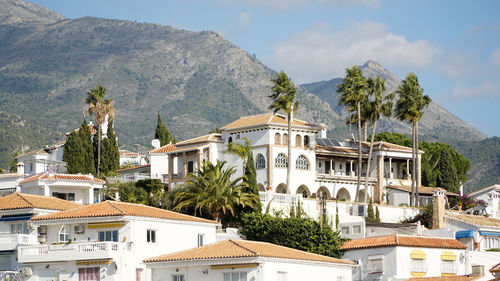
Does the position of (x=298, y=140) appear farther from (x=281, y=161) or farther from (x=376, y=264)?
(x=376, y=264)

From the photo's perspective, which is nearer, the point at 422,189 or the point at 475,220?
the point at 475,220

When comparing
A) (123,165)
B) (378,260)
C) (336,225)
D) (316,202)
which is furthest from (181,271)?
(123,165)

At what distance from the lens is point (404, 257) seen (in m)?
60.9

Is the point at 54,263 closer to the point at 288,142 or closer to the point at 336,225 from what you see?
the point at 336,225

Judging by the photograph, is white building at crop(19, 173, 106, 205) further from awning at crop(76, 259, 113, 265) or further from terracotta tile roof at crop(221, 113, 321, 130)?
awning at crop(76, 259, 113, 265)

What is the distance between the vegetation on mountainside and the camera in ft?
341

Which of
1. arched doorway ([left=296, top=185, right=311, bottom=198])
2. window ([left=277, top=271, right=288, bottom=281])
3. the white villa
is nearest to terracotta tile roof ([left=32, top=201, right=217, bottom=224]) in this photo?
window ([left=277, top=271, right=288, bottom=281])

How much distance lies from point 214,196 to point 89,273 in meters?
17.0

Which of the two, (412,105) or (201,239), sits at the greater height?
(412,105)

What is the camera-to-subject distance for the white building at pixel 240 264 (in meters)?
50.4

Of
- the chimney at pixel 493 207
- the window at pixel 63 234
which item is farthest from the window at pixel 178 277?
the chimney at pixel 493 207

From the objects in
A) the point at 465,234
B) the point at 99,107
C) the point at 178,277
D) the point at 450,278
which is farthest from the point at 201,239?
the point at 99,107

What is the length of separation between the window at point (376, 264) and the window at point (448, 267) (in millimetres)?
5122

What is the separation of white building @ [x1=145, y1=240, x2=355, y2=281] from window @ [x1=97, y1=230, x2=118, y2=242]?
12.2 ft
